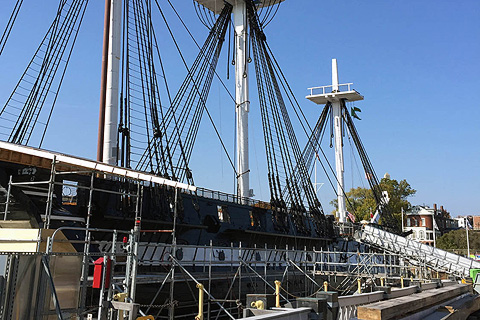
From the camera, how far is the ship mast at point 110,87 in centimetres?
1584

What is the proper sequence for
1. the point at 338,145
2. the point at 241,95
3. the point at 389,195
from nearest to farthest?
the point at 241,95 < the point at 338,145 < the point at 389,195

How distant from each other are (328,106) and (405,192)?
30.9 m

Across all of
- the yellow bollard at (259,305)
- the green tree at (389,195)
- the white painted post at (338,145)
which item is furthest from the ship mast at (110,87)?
the green tree at (389,195)

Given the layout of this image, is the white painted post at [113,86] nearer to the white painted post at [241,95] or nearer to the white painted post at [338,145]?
the white painted post at [241,95]

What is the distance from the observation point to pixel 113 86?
16.3 metres

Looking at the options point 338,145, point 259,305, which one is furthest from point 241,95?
point 259,305

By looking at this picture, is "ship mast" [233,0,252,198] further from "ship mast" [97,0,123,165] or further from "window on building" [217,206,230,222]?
"ship mast" [97,0,123,165]

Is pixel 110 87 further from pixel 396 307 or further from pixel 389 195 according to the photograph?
pixel 389 195

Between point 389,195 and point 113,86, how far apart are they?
52519 millimetres

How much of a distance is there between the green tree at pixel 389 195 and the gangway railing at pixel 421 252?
24.2 m

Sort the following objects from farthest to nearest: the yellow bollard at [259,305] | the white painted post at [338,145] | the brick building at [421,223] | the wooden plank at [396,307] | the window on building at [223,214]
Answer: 1. the brick building at [421,223]
2. the white painted post at [338,145]
3. the window on building at [223,214]
4. the wooden plank at [396,307]
5. the yellow bollard at [259,305]

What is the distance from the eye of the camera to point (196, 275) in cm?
1377

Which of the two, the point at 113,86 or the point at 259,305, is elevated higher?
the point at 113,86

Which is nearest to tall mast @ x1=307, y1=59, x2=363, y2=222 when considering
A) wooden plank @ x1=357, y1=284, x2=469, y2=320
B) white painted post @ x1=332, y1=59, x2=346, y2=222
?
white painted post @ x1=332, y1=59, x2=346, y2=222
